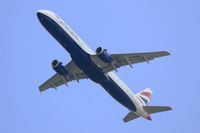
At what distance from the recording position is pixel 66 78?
69250mm

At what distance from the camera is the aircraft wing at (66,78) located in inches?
2608

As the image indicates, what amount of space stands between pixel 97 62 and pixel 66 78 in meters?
9.29

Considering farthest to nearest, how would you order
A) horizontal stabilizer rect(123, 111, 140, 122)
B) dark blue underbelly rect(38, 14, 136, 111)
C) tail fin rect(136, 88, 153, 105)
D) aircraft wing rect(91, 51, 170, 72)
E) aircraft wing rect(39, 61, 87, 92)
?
tail fin rect(136, 88, 153, 105) < horizontal stabilizer rect(123, 111, 140, 122) < aircraft wing rect(39, 61, 87, 92) < aircraft wing rect(91, 51, 170, 72) < dark blue underbelly rect(38, 14, 136, 111)

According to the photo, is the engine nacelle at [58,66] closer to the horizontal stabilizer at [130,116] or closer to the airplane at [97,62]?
the airplane at [97,62]

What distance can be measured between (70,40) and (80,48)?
150cm

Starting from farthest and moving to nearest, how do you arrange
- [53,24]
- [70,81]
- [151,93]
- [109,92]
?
[151,93], [70,81], [109,92], [53,24]

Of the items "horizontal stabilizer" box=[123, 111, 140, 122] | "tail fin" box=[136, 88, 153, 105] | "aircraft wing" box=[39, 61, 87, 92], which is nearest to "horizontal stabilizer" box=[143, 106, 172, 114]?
"horizontal stabilizer" box=[123, 111, 140, 122]

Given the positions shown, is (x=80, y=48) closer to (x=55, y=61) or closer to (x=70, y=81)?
(x=55, y=61)

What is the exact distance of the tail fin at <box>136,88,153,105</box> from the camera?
2866 inches

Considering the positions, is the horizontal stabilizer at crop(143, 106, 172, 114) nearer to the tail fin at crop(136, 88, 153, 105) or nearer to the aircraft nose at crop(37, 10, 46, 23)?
the tail fin at crop(136, 88, 153, 105)

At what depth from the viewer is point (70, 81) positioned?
229 feet

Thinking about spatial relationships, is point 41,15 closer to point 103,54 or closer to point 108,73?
point 103,54

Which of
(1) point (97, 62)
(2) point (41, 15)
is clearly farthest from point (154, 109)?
(2) point (41, 15)

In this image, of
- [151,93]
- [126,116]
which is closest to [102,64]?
[126,116]
